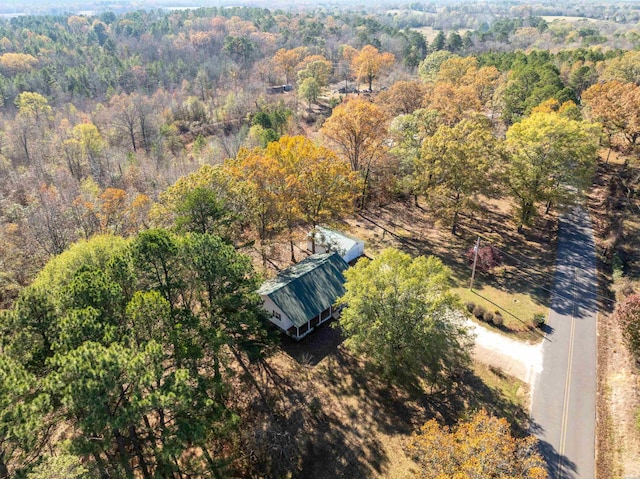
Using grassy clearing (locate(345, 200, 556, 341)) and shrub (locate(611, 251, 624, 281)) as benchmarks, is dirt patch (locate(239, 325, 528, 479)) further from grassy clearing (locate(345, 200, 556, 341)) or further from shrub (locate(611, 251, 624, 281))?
shrub (locate(611, 251, 624, 281))

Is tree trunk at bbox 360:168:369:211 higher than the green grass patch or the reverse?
higher

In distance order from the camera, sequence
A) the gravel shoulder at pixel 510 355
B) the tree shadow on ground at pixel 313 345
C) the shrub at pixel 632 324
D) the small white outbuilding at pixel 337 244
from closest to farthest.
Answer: the shrub at pixel 632 324, the gravel shoulder at pixel 510 355, the tree shadow on ground at pixel 313 345, the small white outbuilding at pixel 337 244

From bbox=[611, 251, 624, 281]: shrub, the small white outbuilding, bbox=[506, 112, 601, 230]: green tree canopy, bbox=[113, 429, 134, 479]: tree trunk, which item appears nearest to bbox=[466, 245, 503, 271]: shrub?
bbox=[506, 112, 601, 230]: green tree canopy

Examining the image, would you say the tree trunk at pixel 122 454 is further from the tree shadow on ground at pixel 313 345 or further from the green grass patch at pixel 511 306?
the green grass patch at pixel 511 306

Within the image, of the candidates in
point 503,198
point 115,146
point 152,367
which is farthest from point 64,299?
point 115,146

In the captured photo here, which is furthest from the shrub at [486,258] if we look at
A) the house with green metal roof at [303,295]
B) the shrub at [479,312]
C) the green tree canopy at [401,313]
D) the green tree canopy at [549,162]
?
the green tree canopy at [401,313]
